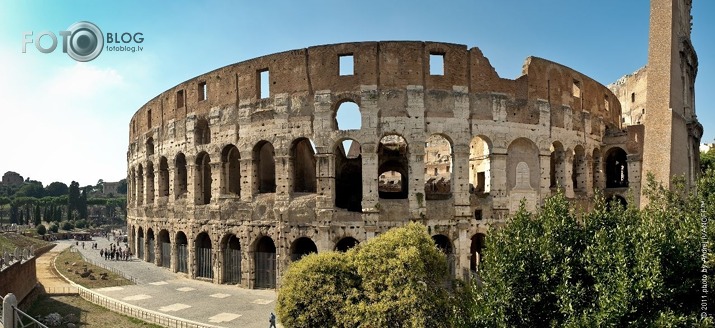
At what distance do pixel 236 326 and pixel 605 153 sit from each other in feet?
64.0

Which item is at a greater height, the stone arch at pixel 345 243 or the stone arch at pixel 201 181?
the stone arch at pixel 201 181

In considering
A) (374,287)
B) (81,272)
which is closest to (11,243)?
(81,272)

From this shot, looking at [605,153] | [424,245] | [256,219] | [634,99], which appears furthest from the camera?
[634,99]

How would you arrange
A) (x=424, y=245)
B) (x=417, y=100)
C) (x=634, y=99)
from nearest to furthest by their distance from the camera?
(x=424, y=245)
(x=417, y=100)
(x=634, y=99)

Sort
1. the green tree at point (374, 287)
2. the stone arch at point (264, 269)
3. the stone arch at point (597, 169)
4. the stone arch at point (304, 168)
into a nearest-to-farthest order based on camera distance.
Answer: the green tree at point (374, 287), the stone arch at point (264, 269), the stone arch at point (304, 168), the stone arch at point (597, 169)

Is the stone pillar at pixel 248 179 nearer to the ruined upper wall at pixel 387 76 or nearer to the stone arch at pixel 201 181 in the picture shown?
the ruined upper wall at pixel 387 76

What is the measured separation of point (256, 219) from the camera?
17922mm

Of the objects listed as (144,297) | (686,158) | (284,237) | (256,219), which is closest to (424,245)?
(284,237)

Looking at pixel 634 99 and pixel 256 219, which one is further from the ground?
pixel 634 99

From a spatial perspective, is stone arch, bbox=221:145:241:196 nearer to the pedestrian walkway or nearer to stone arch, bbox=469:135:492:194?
the pedestrian walkway

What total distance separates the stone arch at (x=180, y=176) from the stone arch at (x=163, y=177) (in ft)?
4.89

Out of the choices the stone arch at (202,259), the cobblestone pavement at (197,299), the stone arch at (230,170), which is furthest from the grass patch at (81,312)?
the stone arch at (230,170)

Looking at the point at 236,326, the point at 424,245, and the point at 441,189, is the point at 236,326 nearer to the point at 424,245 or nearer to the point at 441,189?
the point at 424,245

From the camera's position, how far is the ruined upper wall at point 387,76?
16.8m
